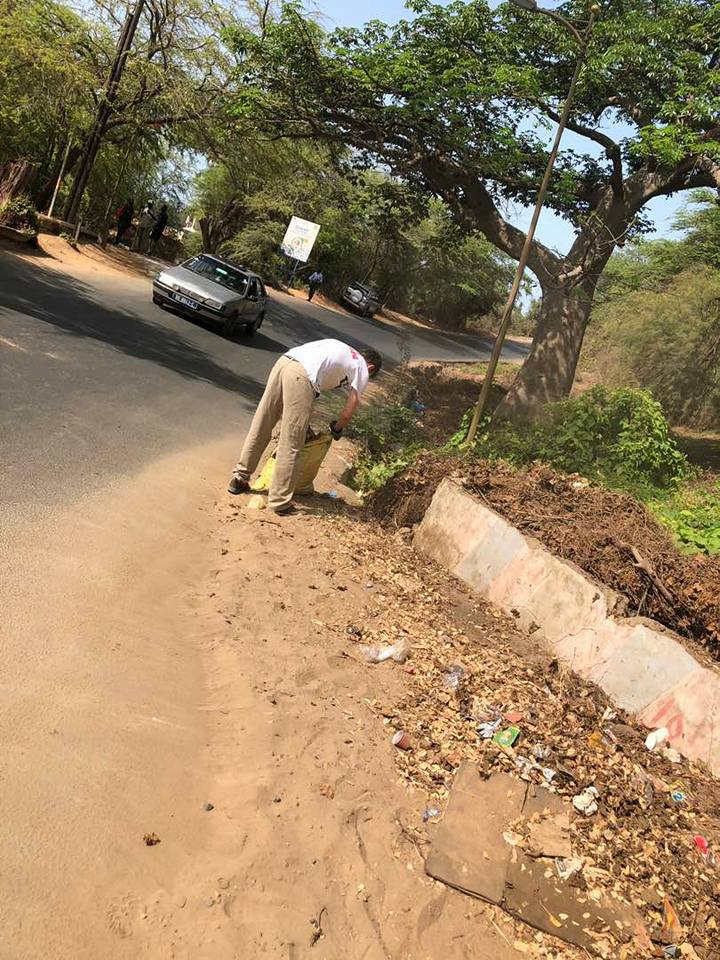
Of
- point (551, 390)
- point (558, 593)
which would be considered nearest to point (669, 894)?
point (558, 593)

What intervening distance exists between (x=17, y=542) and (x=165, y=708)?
5.43 ft

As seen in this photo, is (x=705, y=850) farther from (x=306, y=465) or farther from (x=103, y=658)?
(x=306, y=465)

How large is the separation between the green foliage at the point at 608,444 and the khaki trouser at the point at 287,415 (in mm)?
2941

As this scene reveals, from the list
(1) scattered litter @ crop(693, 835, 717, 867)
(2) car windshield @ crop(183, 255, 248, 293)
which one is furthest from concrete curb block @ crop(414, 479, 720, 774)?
(2) car windshield @ crop(183, 255, 248, 293)

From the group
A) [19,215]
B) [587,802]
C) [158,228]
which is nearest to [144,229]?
[158,228]

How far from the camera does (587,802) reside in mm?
3963

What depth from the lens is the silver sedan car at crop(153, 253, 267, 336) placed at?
16.6 m

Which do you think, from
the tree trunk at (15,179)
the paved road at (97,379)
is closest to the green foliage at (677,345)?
the paved road at (97,379)

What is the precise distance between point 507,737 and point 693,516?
4.22 metres

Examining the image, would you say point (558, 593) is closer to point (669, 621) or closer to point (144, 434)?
point (669, 621)

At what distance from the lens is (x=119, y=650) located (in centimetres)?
400

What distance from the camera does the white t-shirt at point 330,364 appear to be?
21.2ft

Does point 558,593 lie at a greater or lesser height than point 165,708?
greater

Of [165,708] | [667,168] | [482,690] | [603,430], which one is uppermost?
[667,168]
